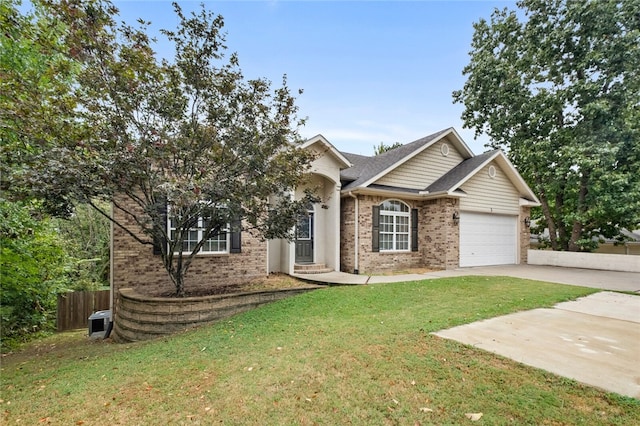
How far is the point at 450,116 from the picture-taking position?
67.4 feet

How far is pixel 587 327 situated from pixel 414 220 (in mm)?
7957

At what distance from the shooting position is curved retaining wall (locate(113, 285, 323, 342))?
252 inches

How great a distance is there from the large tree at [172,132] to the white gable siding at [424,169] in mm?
5897

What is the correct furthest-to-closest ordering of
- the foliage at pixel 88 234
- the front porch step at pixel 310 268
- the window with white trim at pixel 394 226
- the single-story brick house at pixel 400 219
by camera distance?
the foliage at pixel 88 234
the window with white trim at pixel 394 226
the front porch step at pixel 310 268
the single-story brick house at pixel 400 219

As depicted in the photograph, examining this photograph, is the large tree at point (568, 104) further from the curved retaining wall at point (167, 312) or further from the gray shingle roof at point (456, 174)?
the curved retaining wall at point (167, 312)

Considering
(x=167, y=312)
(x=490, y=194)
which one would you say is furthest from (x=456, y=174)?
(x=167, y=312)

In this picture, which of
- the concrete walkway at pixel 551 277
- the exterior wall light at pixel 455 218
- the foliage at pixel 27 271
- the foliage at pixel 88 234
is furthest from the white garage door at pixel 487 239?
the foliage at pixel 88 234

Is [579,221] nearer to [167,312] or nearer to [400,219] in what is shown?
[400,219]

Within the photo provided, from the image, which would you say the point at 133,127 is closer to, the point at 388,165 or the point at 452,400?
the point at 452,400

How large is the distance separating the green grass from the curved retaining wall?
634 mm

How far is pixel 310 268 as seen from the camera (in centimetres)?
1092

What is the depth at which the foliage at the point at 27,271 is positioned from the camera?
7.03m

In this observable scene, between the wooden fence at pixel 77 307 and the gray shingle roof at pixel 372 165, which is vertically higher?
the gray shingle roof at pixel 372 165

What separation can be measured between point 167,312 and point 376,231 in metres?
7.57
